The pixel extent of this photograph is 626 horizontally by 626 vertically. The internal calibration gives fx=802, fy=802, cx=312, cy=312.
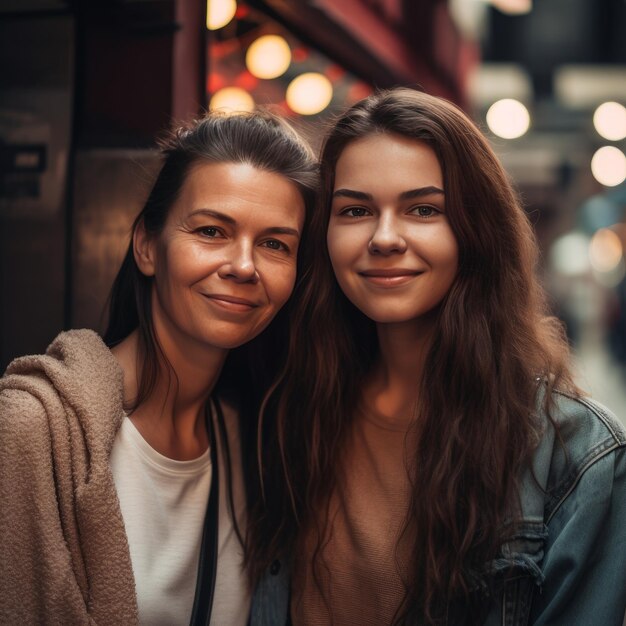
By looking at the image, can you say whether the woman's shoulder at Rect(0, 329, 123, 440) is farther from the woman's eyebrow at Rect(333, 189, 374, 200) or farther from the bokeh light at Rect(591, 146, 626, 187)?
the bokeh light at Rect(591, 146, 626, 187)

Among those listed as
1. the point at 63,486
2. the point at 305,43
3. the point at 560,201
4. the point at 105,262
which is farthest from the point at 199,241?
the point at 560,201

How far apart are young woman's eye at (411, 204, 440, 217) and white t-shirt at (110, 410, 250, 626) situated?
1.16 m

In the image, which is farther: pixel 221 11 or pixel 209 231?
pixel 221 11

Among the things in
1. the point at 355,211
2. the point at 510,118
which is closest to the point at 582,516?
the point at 355,211

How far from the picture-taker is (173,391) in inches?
115

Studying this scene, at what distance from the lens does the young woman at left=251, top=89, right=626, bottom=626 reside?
8.27ft

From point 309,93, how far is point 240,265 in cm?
465

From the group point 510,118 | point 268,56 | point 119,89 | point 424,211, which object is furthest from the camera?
point 510,118

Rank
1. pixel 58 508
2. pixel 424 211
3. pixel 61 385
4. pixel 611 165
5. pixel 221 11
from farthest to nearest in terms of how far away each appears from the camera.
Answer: pixel 611 165
pixel 221 11
pixel 424 211
pixel 61 385
pixel 58 508

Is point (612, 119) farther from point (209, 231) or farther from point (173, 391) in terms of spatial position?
point (173, 391)

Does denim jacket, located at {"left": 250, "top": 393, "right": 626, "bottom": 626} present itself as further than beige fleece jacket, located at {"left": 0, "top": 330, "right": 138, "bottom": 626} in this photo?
Yes

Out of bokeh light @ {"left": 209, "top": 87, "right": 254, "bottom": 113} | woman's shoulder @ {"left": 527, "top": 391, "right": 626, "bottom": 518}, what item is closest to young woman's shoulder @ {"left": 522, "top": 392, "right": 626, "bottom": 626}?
woman's shoulder @ {"left": 527, "top": 391, "right": 626, "bottom": 518}

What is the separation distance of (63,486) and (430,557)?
3.82ft

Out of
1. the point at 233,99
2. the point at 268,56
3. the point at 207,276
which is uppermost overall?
the point at 268,56
